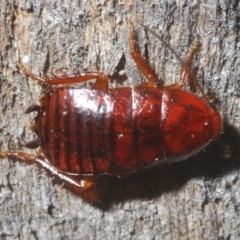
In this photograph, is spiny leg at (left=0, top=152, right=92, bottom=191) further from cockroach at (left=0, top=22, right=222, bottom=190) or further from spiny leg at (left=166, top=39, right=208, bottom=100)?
spiny leg at (left=166, top=39, right=208, bottom=100)

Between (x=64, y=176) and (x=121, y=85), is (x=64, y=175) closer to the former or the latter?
(x=64, y=176)

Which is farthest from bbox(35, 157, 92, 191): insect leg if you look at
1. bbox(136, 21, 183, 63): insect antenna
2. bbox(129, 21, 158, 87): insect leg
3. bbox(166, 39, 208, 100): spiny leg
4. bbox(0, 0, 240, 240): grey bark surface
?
bbox(136, 21, 183, 63): insect antenna

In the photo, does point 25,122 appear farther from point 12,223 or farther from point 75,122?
point 12,223

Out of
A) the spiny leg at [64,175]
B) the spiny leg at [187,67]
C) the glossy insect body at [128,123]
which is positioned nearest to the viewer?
the glossy insect body at [128,123]

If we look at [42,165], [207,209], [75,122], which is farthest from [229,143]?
[42,165]

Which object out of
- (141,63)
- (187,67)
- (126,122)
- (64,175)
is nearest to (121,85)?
(141,63)

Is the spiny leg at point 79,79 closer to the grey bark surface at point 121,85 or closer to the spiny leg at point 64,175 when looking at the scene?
the grey bark surface at point 121,85

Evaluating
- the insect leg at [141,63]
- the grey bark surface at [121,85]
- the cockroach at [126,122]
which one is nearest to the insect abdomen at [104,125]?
the cockroach at [126,122]

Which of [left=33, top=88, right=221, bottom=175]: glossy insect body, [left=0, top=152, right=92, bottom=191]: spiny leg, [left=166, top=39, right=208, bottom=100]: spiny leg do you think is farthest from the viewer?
[left=0, top=152, right=92, bottom=191]: spiny leg
